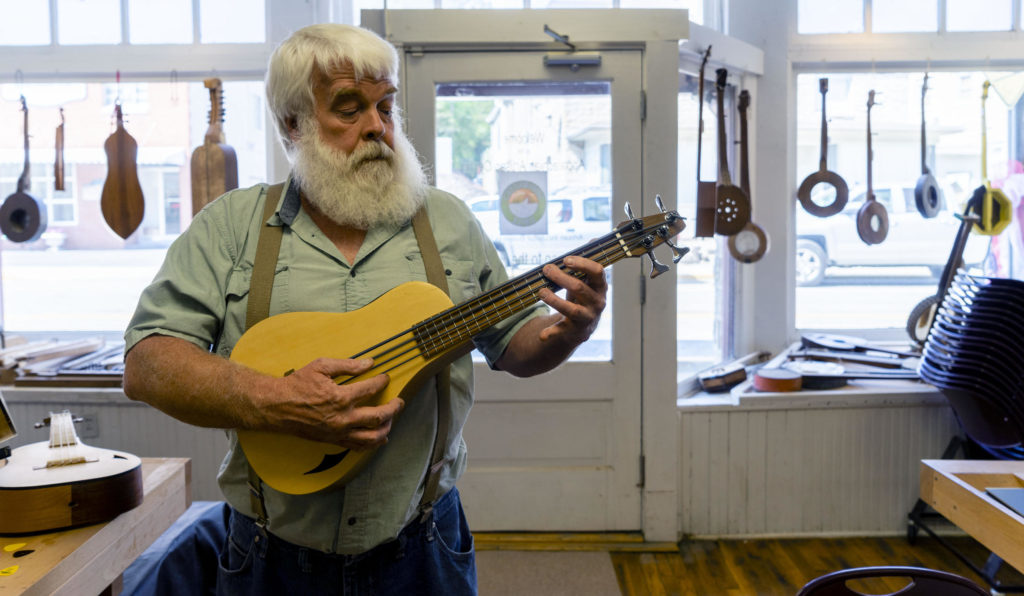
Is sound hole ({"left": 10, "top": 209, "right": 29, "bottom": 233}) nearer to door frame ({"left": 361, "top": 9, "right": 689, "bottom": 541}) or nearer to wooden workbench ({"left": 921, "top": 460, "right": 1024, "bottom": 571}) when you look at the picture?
door frame ({"left": 361, "top": 9, "right": 689, "bottom": 541})

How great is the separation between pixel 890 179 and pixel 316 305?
326cm

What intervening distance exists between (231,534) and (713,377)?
2474mm

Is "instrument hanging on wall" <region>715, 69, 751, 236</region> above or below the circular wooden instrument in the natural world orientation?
above

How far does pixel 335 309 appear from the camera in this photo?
1.32 metres

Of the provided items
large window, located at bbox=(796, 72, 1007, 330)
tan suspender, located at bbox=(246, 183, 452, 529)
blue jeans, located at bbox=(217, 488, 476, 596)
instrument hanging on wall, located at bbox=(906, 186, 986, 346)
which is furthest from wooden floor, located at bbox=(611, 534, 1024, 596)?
tan suspender, located at bbox=(246, 183, 452, 529)

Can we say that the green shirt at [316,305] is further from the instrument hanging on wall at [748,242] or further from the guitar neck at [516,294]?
the instrument hanging on wall at [748,242]

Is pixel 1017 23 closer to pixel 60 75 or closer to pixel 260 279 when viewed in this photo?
pixel 260 279

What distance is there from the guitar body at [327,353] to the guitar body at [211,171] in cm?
191

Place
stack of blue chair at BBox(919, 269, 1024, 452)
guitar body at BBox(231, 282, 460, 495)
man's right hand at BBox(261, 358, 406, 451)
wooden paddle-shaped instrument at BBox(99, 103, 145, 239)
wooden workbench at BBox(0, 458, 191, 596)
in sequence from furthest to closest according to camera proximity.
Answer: wooden paddle-shaped instrument at BBox(99, 103, 145, 239), stack of blue chair at BBox(919, 269, 1024, 452), wooden workbench at BBox(0, 458, 191, 596), guitar body at BBox(231, 282, 460, 495), man's right hand at BBox(261, 358, 406, 451)

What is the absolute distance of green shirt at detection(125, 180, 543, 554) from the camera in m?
1.25

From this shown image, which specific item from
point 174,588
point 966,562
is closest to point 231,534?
point 174,588

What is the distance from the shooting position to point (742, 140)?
336cm

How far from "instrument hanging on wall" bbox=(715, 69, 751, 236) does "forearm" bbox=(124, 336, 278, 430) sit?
2489 mm

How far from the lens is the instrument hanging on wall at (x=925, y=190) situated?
3438 mm
